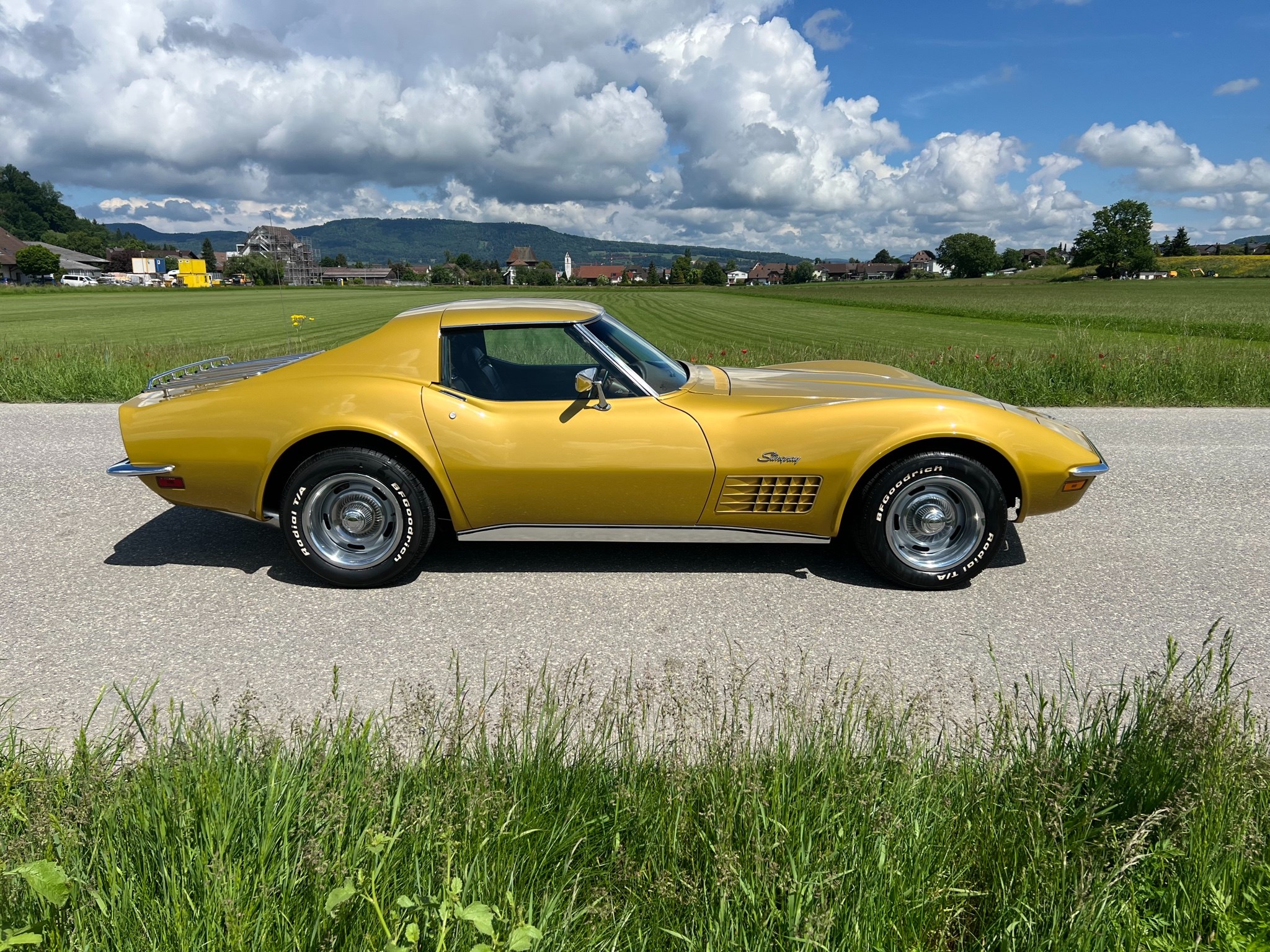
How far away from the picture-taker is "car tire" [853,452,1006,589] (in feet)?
13.2

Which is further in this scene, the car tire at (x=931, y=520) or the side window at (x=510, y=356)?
the side window at (x=510, y=356)

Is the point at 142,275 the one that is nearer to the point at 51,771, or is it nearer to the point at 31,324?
the point at 31,324

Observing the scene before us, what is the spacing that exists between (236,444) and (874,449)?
3117mm

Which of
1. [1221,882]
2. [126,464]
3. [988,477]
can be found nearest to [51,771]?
[126,464]

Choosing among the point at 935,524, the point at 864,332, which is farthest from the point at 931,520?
the point at 864,332

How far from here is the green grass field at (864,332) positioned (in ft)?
33.6

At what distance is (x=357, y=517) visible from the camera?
163 inches

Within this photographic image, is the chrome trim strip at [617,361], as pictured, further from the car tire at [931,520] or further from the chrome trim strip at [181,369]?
the chrome trim strip at [181,369]

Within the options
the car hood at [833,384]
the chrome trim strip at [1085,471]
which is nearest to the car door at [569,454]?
the car hood at [833,384]

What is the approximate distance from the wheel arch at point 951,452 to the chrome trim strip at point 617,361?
111 centimetres

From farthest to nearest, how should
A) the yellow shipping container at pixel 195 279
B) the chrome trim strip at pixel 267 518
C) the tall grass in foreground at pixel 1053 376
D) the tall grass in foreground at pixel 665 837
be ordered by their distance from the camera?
the yellow shipping container at pixel 195 279
the tall grass in foreground at pixel 1053 376
the chrome trim strip at pixel 267 518
the tall grass in foreground at pixel 665 837

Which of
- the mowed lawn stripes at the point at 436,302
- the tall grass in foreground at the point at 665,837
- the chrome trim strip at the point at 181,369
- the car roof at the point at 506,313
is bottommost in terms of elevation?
the tall grass in foreground at the point at 665,837

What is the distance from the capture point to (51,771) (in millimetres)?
2355

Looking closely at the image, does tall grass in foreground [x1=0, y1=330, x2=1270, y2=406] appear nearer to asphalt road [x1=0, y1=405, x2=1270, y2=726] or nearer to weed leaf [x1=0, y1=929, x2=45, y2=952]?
asphalt road [x1=0, y1=405, x2=1270, y2=726]
